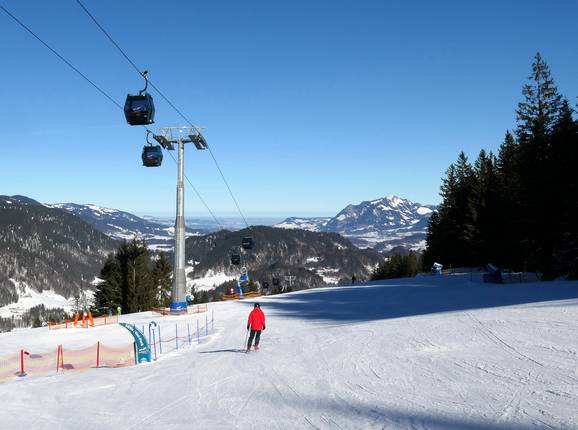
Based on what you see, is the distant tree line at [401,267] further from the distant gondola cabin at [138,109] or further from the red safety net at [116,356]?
the distant gondola cabin at [138,109]

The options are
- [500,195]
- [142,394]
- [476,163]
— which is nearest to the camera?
[142,394]

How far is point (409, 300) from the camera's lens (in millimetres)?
27250

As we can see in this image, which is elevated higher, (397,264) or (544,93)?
(544,93)

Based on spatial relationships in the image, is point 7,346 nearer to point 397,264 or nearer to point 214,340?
point 214,340

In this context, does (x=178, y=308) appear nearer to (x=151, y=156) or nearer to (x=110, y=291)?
(x=151, y=156)

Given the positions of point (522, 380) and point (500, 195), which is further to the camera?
point (500, 195)

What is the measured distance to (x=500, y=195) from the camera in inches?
2010

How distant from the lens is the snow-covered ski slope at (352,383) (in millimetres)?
7531

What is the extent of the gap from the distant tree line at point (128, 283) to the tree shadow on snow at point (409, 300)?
2146 centimetres

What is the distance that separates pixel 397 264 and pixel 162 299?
44.5 metres

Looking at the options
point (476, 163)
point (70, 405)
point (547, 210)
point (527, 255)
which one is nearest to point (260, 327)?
point (70, 405)

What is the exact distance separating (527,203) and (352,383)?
1276 inches

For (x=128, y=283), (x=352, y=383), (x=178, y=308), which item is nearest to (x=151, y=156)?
(x=178, y=308)

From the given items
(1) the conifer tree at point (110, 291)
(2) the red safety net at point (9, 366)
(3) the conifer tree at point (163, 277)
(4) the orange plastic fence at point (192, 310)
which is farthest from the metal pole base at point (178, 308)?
(3) the conifer tree at point (163, 277)
